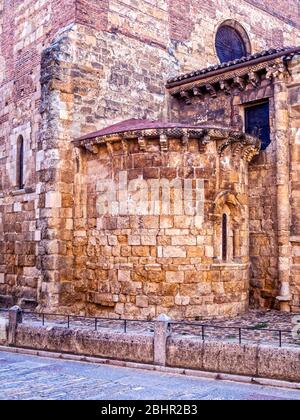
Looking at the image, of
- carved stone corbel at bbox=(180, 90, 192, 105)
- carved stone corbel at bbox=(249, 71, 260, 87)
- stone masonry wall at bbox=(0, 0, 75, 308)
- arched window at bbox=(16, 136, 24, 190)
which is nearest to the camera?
carved stone corbel at bbox=(249, 71, 260, 87)

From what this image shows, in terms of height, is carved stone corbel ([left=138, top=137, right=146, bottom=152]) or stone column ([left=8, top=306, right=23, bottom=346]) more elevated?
carved stone corbel ([left=138, top=137, right=146, bottom=152])

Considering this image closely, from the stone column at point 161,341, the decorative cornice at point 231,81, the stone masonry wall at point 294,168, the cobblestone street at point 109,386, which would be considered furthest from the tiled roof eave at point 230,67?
the cobblestone street at point 109,386

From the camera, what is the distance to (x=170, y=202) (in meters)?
13.0

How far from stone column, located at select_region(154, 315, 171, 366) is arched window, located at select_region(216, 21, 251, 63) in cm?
1255

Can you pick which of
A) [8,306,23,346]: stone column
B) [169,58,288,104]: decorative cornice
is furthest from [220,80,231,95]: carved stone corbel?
[8,306,23,346]: stone column

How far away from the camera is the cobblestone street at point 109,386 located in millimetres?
7172

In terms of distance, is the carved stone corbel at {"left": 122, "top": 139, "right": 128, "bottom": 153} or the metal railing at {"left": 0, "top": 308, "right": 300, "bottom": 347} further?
the carved stone corbel at {"left": 122, "top": 139, "right": 128, "bottom": 153}

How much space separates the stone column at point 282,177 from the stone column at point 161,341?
20.2 feet

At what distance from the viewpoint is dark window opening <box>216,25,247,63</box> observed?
18.9 metres

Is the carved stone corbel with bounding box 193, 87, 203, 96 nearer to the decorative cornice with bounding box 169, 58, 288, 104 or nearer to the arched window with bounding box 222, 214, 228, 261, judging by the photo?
the decorative cornice with bounding box 169, 58, 288, 104

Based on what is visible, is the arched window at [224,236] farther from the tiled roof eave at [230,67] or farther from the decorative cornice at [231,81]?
the tiled roof eave at [230,67]

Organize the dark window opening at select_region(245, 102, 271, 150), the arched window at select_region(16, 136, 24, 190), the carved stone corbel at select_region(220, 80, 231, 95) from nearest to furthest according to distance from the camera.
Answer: the dark window opening at select_region(245, 102, 271, 150) → the carved stone corbel at select_region(220, 80, 231, 95) → the arched window at select_region(16, 136, 24, 190)

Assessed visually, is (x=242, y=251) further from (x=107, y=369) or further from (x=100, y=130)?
(x=107, y=369)

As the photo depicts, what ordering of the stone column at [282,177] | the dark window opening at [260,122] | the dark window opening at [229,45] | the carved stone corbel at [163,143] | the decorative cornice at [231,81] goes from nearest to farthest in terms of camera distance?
the carved stone corbel at [163,143] → the stone column at [282,177] → the decorative cornice at [231,81] → the dark window opening at [260,122] → the dark window opening at [229,45]
